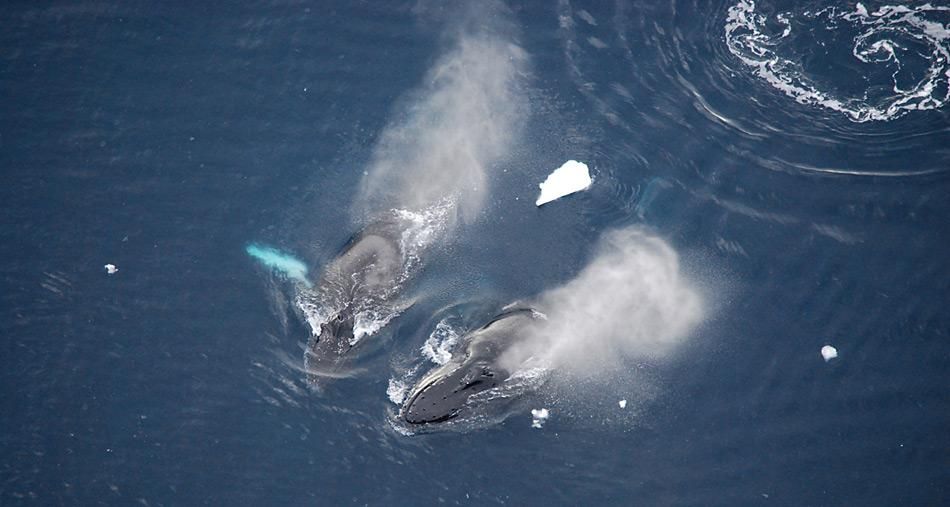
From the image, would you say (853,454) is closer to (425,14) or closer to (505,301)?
(505,301)

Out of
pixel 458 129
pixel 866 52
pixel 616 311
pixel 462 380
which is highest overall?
pixel 866 52

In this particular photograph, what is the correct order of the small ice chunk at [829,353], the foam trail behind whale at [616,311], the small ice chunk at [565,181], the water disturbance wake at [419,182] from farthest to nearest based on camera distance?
1. the small ice chunk at [565,181]
2. the small ice chunk at [829,353]
3. the foam trail behind whale at [616,311]
4. the water disturbance wake at [419,182]

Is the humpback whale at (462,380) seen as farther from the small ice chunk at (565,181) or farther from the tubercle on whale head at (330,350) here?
the small ice chunk at (565,181)

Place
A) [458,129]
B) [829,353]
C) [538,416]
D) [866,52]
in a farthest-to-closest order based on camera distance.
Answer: [866,52] → [458,129] → [829,353] → [538,416]

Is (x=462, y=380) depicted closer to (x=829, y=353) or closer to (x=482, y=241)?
(x=482, y=241)

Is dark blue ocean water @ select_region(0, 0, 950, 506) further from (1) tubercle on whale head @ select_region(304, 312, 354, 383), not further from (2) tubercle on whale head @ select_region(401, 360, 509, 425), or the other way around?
(2) tubercle on whale head @ select_region(401, 360, 509, 425)

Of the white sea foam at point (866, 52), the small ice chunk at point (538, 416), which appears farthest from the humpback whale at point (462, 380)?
the white sea foam at point (866, 52)

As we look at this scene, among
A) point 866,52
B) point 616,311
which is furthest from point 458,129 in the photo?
point 866,52
